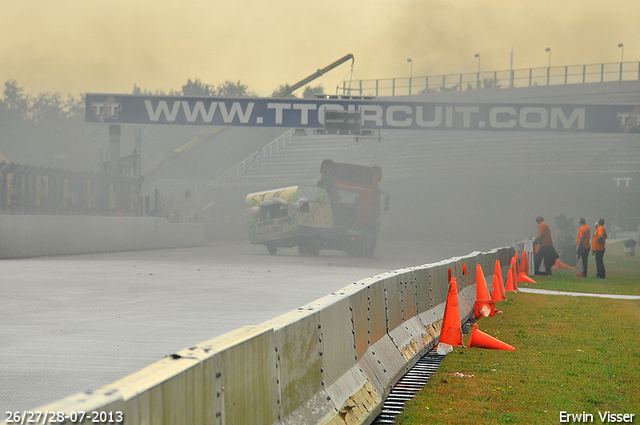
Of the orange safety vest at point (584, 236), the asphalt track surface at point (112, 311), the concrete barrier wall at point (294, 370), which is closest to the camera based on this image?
the concrete barrier wall at point (294, 370)

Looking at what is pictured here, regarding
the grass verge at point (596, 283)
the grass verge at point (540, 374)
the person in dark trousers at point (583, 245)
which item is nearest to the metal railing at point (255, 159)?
the grass verge at point (596, 283)

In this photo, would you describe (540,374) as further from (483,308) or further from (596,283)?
(596,283)

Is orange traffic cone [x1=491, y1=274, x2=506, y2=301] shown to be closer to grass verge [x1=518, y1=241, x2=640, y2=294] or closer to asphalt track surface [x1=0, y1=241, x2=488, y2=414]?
asphalt track surface [x1=0, y1=241, x2=488, y2=414]

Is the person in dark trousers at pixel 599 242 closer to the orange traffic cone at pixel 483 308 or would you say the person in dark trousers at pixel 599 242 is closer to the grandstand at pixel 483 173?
the orange traffic cone at pixel 483 308

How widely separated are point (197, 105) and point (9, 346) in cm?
2734

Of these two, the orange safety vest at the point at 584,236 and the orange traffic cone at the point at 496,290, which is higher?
the orange safety vest at the point at 584,236

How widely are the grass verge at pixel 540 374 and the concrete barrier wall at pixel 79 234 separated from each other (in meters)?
16.4

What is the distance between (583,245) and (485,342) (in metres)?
15.2

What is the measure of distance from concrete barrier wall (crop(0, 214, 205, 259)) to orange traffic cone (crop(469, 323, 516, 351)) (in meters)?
17.9

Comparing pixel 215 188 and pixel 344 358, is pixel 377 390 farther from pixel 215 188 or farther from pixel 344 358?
pixel 215 188

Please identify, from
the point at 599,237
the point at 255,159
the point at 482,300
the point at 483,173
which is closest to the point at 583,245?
the point at 599,237

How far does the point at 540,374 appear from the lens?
8070mm

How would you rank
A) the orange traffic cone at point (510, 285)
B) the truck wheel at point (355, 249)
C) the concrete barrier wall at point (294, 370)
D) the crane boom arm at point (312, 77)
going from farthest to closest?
the crane boom arm at point (312, 77) < the truck wheel at point (355, 249) < the orange traffic cone at point (510, 285) < the concrete barrier wall at point (294, 370)

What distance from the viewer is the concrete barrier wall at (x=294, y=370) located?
289 centimetres
